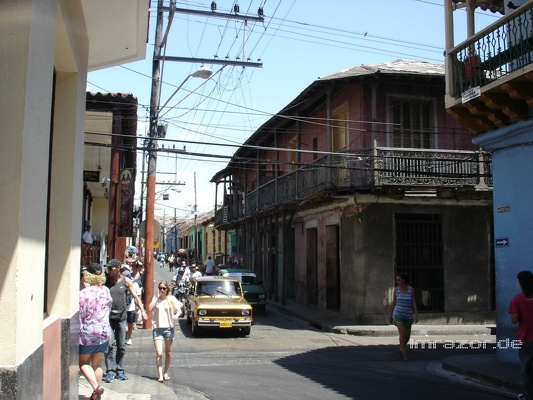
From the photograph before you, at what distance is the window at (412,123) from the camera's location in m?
19.3

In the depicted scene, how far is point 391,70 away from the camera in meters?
18.2

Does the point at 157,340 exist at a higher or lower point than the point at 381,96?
lower

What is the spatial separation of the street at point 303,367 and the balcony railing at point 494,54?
558 cm

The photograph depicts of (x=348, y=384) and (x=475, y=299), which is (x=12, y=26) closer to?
(x=348, y=384)

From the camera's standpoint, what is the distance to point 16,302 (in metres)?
3.29

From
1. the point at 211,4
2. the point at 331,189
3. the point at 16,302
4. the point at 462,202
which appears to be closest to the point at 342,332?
the point at 331,189

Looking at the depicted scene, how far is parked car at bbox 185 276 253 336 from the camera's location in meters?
15.4

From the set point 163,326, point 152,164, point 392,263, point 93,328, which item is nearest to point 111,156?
point 152,164

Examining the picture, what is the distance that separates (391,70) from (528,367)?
40.9 feet

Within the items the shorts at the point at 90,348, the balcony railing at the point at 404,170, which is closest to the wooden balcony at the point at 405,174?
the balcony railing at the point at 404,170

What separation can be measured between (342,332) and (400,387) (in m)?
7.96

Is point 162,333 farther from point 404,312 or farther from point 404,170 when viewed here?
point 404,170

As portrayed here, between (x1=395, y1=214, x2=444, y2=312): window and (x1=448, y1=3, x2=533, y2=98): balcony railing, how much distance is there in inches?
311

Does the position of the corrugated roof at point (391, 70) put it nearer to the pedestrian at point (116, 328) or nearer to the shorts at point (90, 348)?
the pedestrian at point (116, 328)
